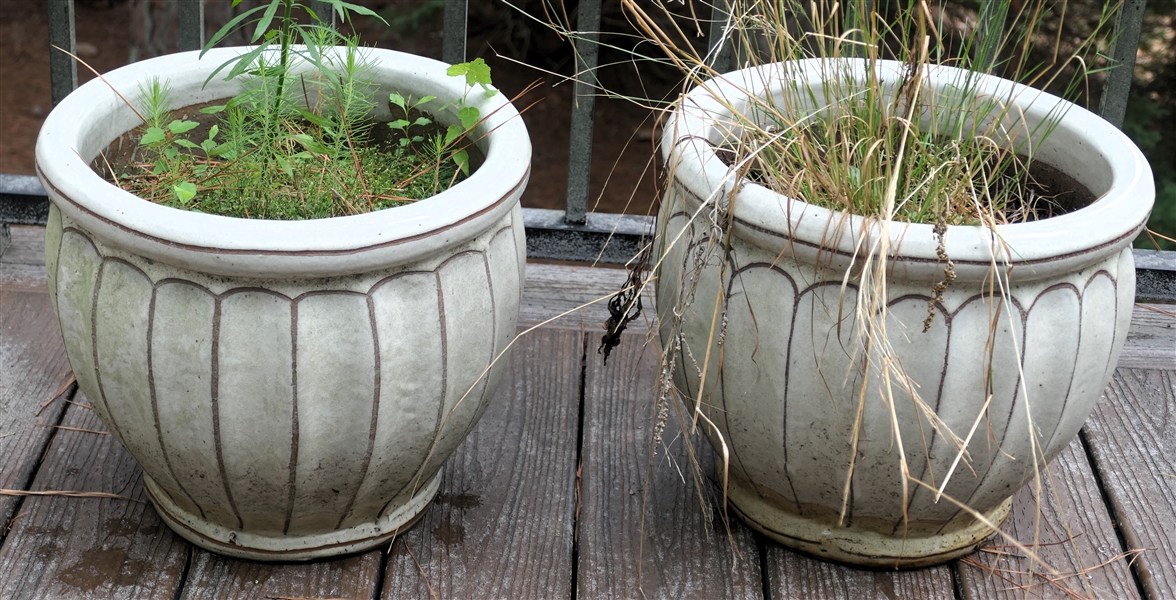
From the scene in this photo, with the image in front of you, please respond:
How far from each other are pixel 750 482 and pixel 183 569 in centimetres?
75

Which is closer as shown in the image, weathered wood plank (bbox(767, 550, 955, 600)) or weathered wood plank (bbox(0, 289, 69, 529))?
weathered wood plank (bbox(767, 550, 955, 600))

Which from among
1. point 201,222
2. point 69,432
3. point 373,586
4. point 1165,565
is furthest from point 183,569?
point 1165,565

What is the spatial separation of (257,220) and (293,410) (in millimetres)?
223

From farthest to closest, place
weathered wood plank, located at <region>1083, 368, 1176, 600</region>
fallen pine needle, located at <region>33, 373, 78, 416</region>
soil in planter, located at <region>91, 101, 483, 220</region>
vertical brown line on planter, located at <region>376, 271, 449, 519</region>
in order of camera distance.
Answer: fallen pine needle, located at <region>33, 373, 78, 416</region>
weathered wood plank, located at <region>1083, 368, 1176, 600</region>
soil in planter, located at <region>91, 101, 483, 220</region>
vertical brown line on planter, located at <region>376, 271, 449, 519</region>

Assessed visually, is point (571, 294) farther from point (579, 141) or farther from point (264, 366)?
point (264, 366)

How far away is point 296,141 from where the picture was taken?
1.50 meters

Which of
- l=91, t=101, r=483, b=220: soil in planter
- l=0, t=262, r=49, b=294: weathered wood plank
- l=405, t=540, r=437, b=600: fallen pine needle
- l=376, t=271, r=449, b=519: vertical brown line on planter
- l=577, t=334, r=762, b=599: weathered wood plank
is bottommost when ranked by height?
l=405, t=540, r=437, b=600: fallen pine needle

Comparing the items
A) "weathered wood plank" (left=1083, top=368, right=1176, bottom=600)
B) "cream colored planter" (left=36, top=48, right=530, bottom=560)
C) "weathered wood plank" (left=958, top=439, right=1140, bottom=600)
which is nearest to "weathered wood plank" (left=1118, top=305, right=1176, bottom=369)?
"weathered wood plank" (left=1083, top=368, right=1176, bottom=600)

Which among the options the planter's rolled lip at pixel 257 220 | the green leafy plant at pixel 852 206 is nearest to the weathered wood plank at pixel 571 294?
the green leafy plant at pixel 852 206

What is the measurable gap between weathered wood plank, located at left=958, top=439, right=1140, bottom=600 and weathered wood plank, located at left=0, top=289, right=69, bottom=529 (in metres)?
1.32

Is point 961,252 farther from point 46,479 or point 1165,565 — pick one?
point 46,479

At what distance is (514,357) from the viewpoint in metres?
1.94

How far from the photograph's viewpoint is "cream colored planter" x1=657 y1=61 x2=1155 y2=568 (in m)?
1.22

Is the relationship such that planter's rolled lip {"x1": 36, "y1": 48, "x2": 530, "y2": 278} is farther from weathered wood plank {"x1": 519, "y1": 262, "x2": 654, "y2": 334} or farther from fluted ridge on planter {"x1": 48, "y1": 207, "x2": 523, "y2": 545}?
weathered wood plank {"x1": 519, "y1": 262, "x2": 654, "y2": 334}
